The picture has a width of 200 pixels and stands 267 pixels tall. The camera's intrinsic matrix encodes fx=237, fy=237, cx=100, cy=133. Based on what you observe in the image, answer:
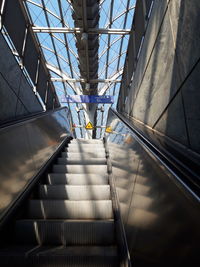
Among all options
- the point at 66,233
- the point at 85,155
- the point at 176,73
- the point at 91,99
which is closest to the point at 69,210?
the point at 66,233

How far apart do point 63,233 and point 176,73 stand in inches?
102

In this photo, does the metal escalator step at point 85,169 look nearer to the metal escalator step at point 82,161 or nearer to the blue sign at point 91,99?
the metal escalator step at point 82,161

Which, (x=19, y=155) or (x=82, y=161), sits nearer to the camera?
(x=19, y=155)

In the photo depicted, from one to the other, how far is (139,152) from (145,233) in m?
1.17

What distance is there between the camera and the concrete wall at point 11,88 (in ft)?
18.7

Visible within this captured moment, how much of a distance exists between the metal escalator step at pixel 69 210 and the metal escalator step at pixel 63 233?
16.1 inches

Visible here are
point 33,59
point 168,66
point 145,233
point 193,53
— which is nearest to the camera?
point 145,233

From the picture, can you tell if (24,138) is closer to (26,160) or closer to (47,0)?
(26,160)

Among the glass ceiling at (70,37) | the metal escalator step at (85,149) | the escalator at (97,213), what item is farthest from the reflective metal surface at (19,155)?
the glass ceiling at (70,37)

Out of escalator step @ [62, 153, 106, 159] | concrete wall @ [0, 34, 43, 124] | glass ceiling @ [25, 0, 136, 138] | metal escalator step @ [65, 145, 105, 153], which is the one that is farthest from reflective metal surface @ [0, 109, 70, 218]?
glass ceiling @ [25, 0, 136, 138]

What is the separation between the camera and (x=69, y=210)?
331 cm

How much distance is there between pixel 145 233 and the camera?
1.79 m

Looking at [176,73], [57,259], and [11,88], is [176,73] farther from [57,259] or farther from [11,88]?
[11,88]

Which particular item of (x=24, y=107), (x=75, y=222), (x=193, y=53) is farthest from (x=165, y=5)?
(x=24, y=107)
